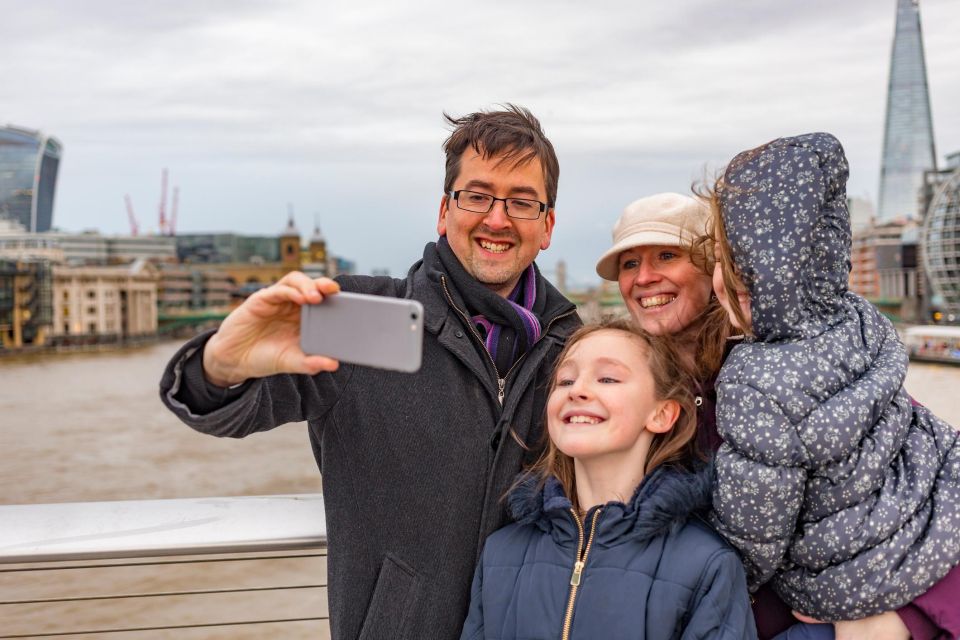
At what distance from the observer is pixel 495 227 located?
1387 millimetres

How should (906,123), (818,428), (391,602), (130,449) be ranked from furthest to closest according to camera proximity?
(906,123) → (130,449) → (391,602) → (818,428)

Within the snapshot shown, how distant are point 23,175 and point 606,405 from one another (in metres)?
69.7

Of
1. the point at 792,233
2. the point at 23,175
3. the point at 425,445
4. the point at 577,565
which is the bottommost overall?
the point at 577,565

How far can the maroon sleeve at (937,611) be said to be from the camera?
103 cm

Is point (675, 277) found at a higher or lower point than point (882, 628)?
higher

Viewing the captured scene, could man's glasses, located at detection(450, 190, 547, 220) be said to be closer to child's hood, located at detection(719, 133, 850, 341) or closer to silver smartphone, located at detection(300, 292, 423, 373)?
child's hood, located at detection(719, 133, 850, 341)

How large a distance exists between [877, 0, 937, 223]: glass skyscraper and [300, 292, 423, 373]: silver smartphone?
6376 centimetres

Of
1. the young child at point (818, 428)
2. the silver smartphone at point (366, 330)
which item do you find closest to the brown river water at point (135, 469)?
the silver smartphone at point (366, 330)

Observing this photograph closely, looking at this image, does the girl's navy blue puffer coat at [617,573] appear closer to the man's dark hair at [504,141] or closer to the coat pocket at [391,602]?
the coat pocket at [391,602]

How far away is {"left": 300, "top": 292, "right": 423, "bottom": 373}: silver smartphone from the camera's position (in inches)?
33.2

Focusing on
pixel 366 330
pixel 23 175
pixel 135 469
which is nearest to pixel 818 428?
pixel 366 330

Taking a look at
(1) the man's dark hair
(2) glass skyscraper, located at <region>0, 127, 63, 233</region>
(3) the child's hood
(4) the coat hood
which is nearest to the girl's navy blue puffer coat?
(4) the coat hood

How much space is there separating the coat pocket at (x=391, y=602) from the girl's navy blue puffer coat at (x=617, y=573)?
0.10m

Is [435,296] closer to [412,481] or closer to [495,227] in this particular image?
[495,227]
